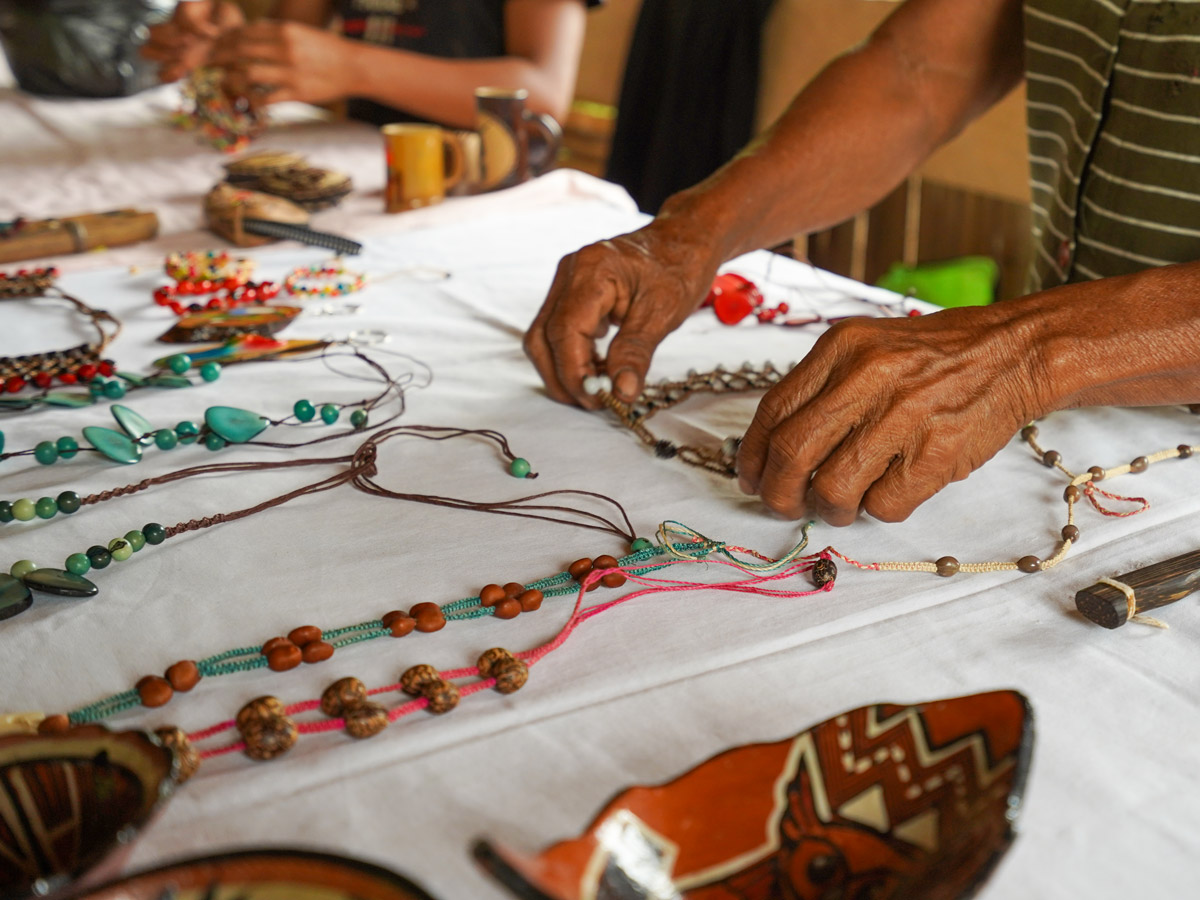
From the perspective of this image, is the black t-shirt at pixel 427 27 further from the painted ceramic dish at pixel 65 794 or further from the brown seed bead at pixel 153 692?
the painted ceramic dish at pixel 65 794

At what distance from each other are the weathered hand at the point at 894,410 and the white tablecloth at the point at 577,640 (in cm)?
5

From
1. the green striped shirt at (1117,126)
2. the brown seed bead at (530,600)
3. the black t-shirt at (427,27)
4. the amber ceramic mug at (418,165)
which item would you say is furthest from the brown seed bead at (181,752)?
the black t-shirt at (427,27)

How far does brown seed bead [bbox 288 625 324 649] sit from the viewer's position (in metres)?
0.62

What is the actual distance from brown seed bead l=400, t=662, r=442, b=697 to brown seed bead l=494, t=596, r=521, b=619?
0.28 ft

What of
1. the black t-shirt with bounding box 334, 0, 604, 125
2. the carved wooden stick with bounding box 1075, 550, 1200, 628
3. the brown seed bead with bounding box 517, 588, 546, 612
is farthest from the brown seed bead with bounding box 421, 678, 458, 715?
the black t-shirt with bounding box 334, 0, 604, 125

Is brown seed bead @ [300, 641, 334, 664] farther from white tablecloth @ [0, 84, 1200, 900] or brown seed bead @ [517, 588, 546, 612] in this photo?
brown seed bead @ [517, 588, 546, 612]

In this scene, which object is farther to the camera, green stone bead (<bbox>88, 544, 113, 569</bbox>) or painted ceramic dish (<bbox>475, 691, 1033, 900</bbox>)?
green stone bead (<bbox>88, 544, 113, 569</bbox>)

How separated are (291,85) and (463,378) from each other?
132 cm

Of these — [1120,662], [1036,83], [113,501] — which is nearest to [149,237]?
[113,501]

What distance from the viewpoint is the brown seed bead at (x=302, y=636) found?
24.5 inches

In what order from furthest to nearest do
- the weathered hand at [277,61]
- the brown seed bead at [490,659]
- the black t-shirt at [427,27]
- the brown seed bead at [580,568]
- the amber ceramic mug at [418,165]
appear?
the black t-shirt at [427,27]
the weathered hand at [277,61]
the amber ceramic mug at [418,165]
the brown seed bead at [580,568]
the brown seed bead at [490,659]

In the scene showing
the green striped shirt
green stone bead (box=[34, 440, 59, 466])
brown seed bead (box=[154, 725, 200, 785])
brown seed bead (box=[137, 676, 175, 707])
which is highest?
the green striped shirt

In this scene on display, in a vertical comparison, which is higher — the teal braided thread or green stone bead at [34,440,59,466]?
the teal braided thread

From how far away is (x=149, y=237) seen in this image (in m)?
1.51
